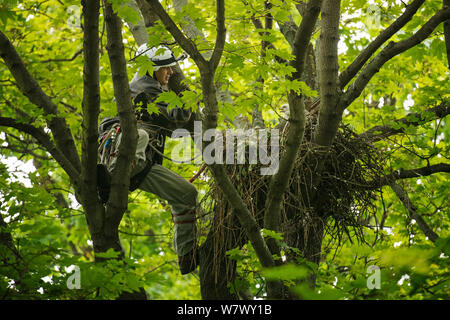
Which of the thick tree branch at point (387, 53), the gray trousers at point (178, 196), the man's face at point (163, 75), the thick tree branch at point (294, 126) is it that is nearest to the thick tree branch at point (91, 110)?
the gray trousers at point (178, 196)

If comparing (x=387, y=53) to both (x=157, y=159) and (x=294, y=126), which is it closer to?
(x=294, y=126)

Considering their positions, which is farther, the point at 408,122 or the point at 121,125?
the point at 408,122

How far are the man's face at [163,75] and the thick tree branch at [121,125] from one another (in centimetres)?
97

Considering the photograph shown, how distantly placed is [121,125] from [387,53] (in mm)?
1779

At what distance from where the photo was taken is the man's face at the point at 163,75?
171 inches

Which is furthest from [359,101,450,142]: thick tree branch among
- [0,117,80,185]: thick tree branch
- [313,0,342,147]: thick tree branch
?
[0,117,80,185]: thick tree branch

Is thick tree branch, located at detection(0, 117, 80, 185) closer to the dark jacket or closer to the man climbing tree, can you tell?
the man climbing tree

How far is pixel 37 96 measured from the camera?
12.6ft

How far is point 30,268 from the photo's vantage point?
9.76 feet

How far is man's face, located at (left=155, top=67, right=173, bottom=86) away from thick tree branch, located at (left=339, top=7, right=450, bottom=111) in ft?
4.86

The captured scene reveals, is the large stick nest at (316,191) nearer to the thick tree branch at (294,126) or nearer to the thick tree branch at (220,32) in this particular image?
the thick tree branch at (294,126)

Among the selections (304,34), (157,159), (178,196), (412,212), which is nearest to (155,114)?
(157,159)

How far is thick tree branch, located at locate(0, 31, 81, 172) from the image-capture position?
12.2ft
